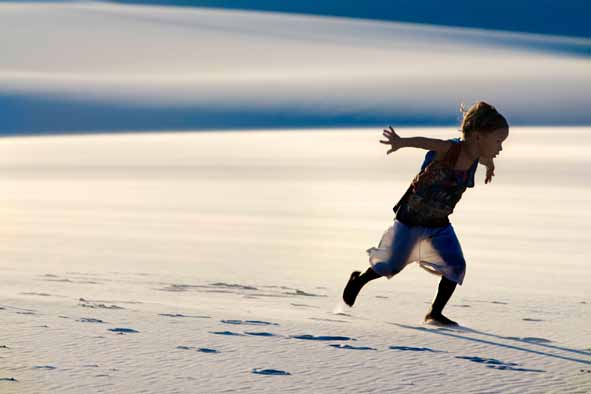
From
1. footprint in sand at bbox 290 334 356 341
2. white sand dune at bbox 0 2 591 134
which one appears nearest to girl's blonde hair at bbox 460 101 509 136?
footprint in sand at bbox 290 334 356 341

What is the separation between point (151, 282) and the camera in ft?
19.2

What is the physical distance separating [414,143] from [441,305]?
1.98ft

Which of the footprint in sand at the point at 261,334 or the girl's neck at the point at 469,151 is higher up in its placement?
the girl's neck at the point at 469,151

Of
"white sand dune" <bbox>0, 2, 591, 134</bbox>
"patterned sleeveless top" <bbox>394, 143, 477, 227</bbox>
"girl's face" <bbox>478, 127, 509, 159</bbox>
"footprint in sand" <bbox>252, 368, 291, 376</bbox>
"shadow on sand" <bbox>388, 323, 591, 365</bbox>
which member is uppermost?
"white sand dune" <bbox>0, 2, 591, 134</bbox>

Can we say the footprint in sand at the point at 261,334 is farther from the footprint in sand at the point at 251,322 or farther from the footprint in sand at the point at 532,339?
the footprint in sand at the point at 532,339

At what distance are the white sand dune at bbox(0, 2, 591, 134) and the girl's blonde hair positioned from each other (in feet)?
68.7

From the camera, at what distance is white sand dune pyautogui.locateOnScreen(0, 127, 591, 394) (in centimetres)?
358

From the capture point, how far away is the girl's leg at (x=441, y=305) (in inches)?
180

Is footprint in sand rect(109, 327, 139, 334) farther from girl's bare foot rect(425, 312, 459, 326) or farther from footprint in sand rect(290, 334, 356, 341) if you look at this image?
girl's bare foot rect(425, 312, 459, 326)

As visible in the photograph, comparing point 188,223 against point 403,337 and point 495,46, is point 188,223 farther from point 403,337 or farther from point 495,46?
point 495,46

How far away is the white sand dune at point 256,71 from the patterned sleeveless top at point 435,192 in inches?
817

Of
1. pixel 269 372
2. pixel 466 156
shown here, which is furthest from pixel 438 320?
pixel 269 372

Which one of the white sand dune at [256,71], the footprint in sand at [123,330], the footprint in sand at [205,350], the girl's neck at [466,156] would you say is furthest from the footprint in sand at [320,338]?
the white sand dune at [256,71]

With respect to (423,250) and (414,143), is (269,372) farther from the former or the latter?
(423,250)
